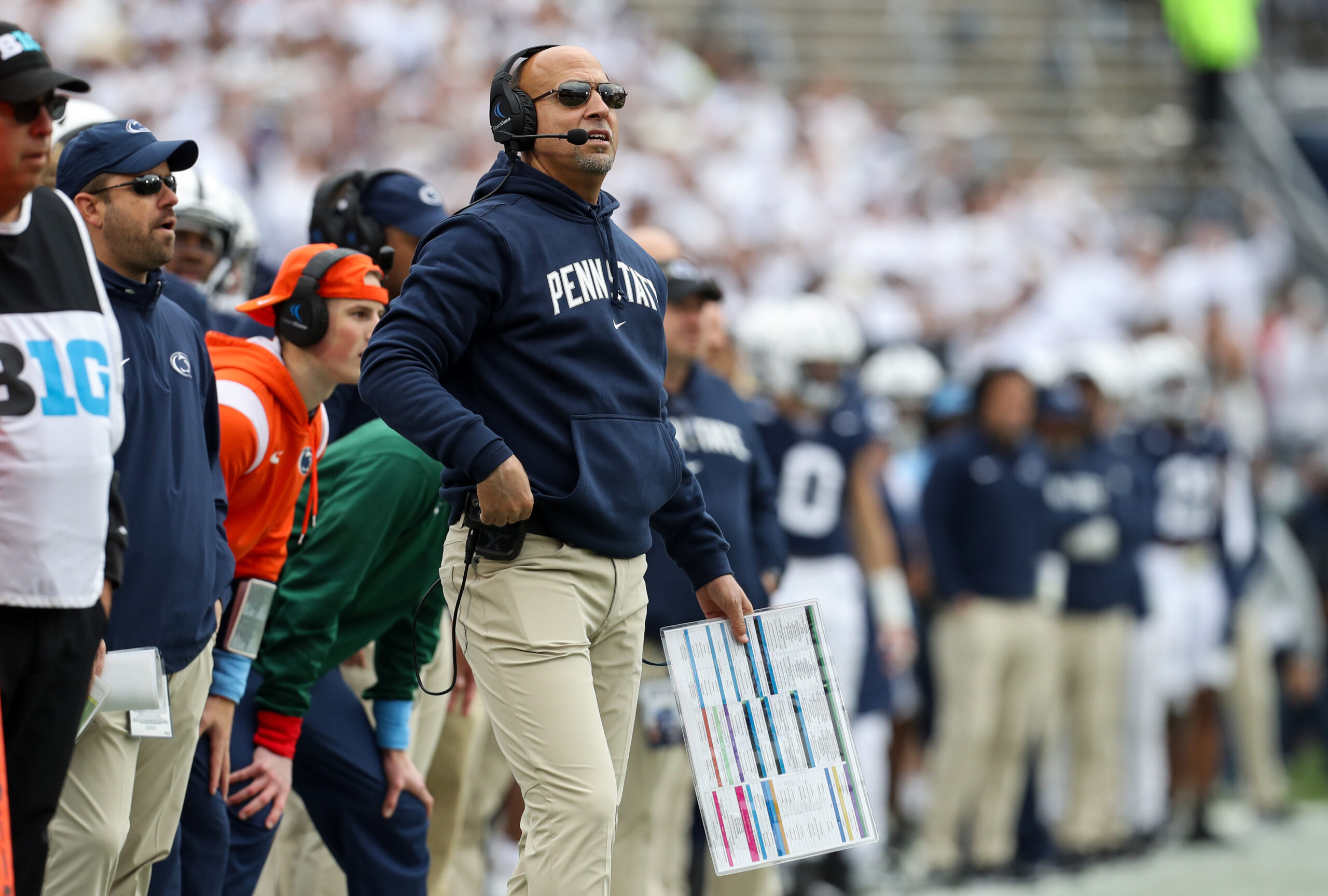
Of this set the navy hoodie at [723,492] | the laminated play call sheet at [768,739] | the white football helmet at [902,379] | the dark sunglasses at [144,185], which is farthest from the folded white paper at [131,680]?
the white football helmet at [902,379]

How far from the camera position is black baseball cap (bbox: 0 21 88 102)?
2.96 meters

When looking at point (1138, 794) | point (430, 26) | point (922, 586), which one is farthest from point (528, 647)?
point (430, 26)

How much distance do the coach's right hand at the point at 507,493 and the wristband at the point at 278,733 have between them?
109 centimetres

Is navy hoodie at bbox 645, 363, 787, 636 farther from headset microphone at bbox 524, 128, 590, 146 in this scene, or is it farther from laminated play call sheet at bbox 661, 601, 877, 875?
headset microphone at bbox 524, 128, 590, 146

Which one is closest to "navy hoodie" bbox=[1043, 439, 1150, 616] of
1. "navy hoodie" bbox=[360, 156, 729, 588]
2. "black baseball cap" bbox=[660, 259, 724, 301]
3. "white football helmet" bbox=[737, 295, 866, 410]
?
"white football helmet" bbox=[737, 295, 866, 410]

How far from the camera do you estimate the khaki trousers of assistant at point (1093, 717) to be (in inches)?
386

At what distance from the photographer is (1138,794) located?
10102mm

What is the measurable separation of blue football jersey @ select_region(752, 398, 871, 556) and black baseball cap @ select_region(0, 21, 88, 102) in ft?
17.7

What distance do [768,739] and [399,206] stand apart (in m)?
2.08

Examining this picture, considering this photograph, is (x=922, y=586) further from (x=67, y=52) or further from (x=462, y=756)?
(x=67, y=52)

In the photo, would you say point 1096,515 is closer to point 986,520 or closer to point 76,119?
point 986,520

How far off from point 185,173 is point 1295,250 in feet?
52.0

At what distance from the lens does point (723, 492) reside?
5.84m

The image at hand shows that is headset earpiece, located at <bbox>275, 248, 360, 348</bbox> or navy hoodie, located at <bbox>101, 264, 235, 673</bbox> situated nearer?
navy hoodie, located at <bbox>101, 264, 235, 673</bbox>
